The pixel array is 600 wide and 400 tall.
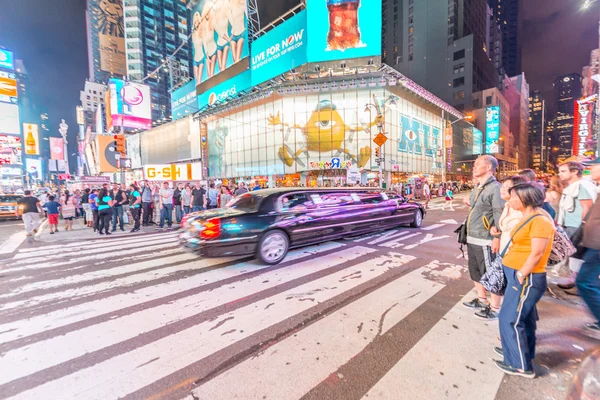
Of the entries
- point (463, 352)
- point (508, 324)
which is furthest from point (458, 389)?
point (508, 324)

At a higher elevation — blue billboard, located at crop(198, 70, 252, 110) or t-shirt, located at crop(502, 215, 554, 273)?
blue billboard, located at crop(198, 70, 252, 110)

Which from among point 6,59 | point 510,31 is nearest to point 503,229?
point 6,59

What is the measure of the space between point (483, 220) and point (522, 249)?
1.11m

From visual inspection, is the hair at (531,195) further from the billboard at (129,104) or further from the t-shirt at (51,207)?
the billboard at (129,104)

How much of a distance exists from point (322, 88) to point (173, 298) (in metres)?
27.4

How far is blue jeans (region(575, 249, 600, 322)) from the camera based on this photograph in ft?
8.71

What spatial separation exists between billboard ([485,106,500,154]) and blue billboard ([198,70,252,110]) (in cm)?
4968

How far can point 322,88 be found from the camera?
88.5ft

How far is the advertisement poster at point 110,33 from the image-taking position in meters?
99.7

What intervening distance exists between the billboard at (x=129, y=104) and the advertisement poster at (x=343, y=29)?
1405 inches

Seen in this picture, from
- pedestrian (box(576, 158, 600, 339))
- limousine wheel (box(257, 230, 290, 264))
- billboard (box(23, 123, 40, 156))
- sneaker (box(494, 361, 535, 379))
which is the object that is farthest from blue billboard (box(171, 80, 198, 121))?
sneaker (box(494, 361, 535, 379))

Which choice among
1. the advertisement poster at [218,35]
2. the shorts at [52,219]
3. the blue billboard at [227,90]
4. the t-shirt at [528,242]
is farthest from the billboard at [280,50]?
the t-shirt at [528,242]

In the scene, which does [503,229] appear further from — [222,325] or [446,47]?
[446,47]

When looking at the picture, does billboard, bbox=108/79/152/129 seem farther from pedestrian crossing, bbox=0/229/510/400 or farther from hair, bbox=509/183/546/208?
hair, bbox=509/183/546/208
